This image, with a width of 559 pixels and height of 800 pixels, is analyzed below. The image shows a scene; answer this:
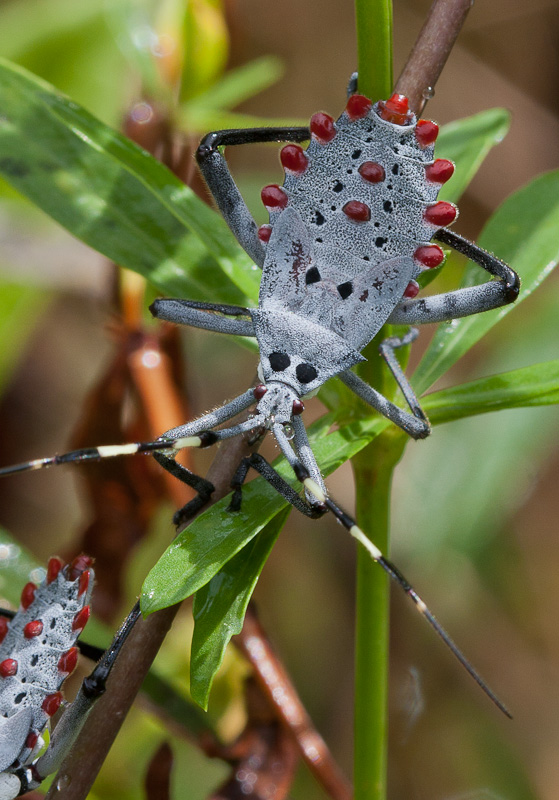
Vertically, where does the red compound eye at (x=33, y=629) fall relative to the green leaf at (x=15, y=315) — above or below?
below

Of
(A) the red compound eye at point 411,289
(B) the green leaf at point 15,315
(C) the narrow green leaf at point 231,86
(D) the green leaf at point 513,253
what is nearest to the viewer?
(A) the red compound eye at point 411,289

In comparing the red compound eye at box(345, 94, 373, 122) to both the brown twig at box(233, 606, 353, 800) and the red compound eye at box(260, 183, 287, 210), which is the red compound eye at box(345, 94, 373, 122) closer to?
the red compound eye at box(260, 183, 287, 210)

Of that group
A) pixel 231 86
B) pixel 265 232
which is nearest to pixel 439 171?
pixel 265 232

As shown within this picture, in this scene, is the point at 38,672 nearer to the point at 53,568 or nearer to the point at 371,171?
the point at 53,568

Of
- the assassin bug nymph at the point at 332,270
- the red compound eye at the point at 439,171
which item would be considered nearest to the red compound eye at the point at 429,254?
the assassin bug nymph at the point at 332,270

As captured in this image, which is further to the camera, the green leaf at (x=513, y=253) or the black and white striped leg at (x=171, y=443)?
the green leaf at (x=513, y=253)

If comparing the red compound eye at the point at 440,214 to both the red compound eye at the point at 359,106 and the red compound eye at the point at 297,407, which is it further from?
the red compound eye at the point at 297,407

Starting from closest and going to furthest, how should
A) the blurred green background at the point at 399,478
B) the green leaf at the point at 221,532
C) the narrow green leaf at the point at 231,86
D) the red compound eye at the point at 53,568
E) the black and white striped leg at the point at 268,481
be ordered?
the green leaf at the point at 221,532 < the black and white striped leg at the point at 268,481 < the red compound eye at the point at 53,568 < the narrow green leaf at the point at 231,86 < the blurred green background at the point at 399,478
